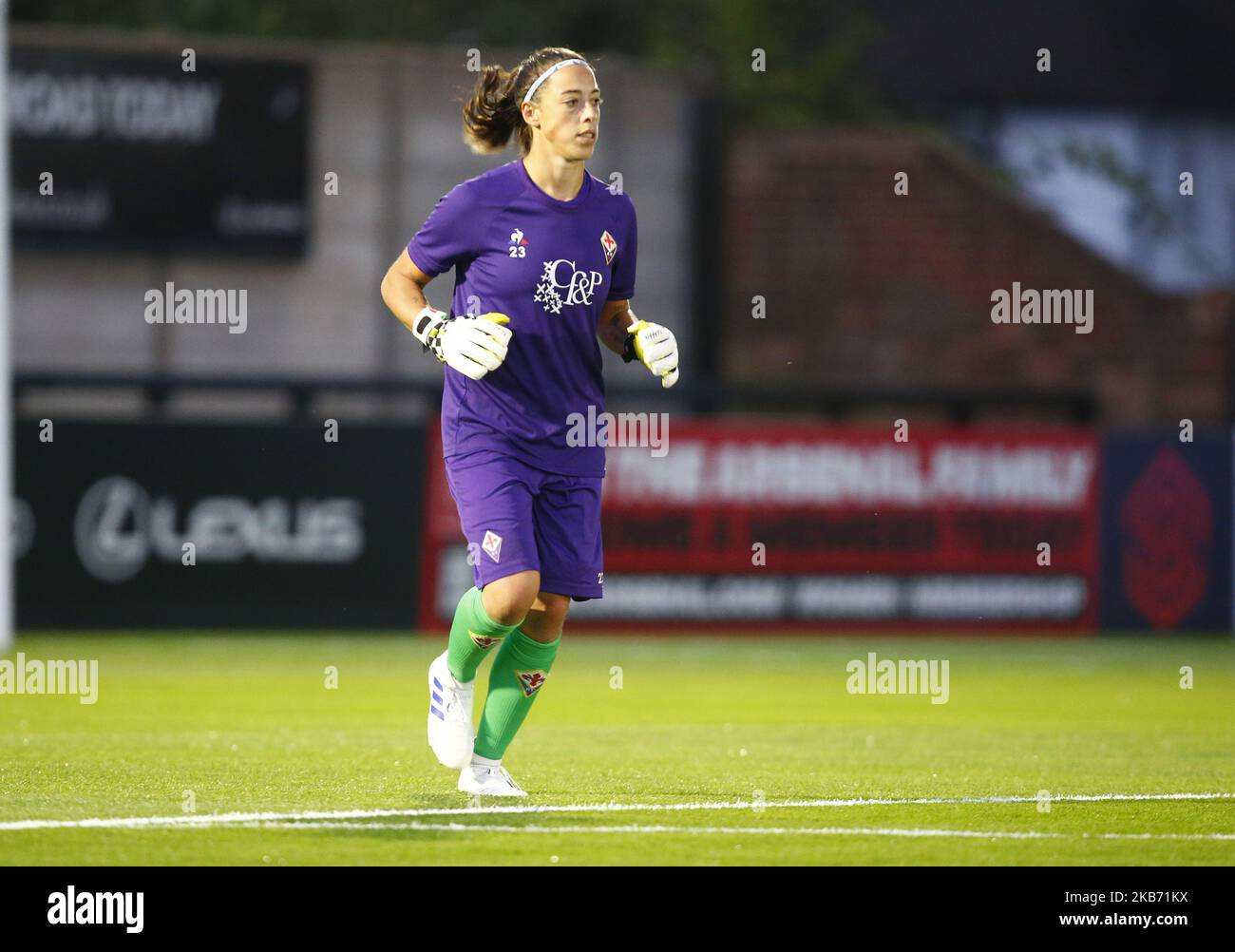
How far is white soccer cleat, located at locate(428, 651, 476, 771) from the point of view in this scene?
765cm

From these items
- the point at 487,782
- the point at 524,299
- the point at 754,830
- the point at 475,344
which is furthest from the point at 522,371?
the point at 754,830

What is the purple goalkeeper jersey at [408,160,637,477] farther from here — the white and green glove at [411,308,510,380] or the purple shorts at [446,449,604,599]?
the white and green glove at [411,308,510,380]

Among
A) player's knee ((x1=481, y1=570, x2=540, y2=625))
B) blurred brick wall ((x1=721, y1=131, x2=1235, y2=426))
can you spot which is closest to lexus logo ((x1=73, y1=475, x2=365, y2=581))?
blurred brick wall ((x1=721, y1=131, x2=1235, y2=426))

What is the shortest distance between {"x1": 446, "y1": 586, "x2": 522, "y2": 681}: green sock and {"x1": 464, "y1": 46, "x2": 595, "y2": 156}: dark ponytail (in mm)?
1551

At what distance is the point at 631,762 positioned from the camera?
30.2 feet

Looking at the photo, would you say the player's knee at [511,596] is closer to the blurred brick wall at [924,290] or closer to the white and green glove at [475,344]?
the white and green glove at [475,344]

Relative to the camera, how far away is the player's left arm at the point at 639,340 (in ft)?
25.5

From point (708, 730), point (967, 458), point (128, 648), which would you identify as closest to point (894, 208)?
point (967, 458)

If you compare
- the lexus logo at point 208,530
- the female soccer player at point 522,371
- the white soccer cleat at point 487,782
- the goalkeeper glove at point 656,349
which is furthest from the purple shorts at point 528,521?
the lexus logo at point 208,530

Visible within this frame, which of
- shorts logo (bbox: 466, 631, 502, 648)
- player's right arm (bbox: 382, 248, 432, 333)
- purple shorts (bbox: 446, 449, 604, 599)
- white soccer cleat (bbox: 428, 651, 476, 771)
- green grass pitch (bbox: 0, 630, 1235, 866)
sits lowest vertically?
green grass pitch (bbox: 0, 630, 1235, 866)

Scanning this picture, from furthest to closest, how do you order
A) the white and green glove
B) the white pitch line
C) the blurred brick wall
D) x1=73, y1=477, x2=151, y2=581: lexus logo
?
the blurred brick wall < x1=73, y1=477, x2=151, y2=581: lexus logo < the white and green glove < the white pitch line

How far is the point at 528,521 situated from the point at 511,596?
26 cm
